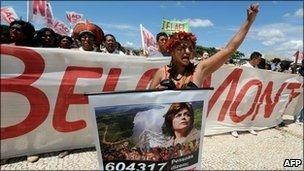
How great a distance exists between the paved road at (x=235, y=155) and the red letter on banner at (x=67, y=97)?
15.6 inches

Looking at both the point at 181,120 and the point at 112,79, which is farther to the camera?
the point at 112,79

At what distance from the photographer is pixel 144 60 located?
5.84m

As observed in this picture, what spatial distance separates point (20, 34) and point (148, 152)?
11.5 feet

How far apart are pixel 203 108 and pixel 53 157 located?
9.55 feet

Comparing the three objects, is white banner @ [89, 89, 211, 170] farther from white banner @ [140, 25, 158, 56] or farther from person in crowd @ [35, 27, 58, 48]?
white banner @ [140, 25, 158, 56]

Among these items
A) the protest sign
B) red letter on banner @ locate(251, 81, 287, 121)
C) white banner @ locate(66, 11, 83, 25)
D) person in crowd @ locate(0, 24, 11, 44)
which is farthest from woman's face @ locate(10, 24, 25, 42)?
white banner @ locate(66, 11, 83, 25)

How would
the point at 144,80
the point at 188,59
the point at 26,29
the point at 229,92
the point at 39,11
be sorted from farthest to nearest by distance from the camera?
the point at 39,11 < the point at 229,92 < the point at 144,80 < the point at 26,29 < the point at 188,59

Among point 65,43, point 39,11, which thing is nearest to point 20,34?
point 65,43

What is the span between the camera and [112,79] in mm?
5496

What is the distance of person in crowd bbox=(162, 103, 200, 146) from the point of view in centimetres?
256

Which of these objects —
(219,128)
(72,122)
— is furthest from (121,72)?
(219,128)

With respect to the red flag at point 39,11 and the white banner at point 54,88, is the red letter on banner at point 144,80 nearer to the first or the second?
the white banner at point 54,88

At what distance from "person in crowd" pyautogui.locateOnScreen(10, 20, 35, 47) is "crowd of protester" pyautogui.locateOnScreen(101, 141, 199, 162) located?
336 centimetres

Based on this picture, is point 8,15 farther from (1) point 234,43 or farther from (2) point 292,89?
(1) point 234,43
